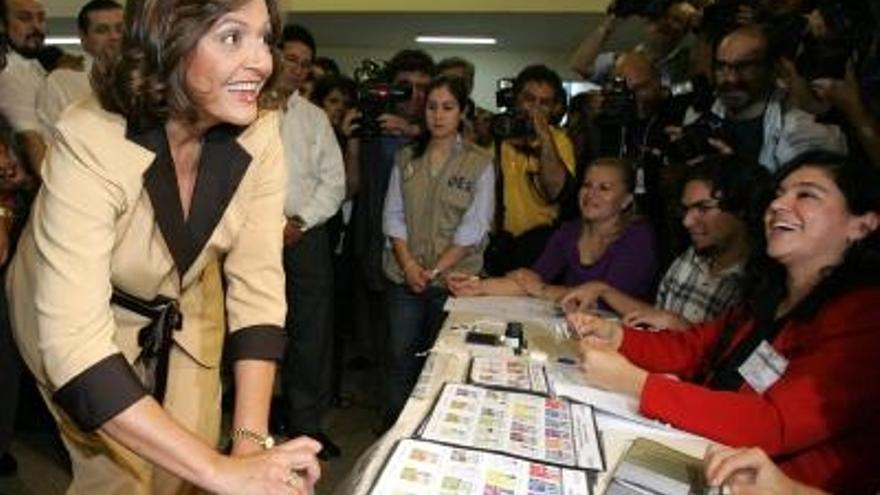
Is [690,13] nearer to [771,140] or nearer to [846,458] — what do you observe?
[771,140]

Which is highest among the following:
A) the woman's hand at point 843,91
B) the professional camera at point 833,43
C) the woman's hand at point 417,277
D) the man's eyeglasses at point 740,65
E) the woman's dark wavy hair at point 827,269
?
the professional camera at point 833,43

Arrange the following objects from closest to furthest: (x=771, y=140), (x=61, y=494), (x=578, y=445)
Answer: (x=578, y=445)
(x=771, y=140)
(x=61, y=494)

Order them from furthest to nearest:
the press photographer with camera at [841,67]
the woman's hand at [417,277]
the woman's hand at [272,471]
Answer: the woman's hand at [417,277] → the press photographer with camera at [841,67] → the woman's hand at [272,471]

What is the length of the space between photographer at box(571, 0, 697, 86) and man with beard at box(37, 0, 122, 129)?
1.80 metres

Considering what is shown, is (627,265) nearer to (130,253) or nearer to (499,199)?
(499,199)

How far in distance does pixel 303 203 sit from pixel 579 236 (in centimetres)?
91

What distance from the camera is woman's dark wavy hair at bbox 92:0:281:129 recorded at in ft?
2.85

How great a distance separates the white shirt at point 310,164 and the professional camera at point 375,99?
19 cm

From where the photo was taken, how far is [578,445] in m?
1.06

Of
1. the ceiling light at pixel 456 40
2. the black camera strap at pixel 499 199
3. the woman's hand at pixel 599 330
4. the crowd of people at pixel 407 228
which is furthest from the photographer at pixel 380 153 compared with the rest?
the ceiling light at pixel 456 40

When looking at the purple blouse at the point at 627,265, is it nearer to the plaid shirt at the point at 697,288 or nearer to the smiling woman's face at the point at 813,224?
the plaid shirt at the point at 697,288

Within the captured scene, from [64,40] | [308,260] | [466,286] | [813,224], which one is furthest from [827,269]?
[64,40]

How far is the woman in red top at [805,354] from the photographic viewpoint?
1.13 meters

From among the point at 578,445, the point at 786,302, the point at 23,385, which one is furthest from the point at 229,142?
the point at 23,385
